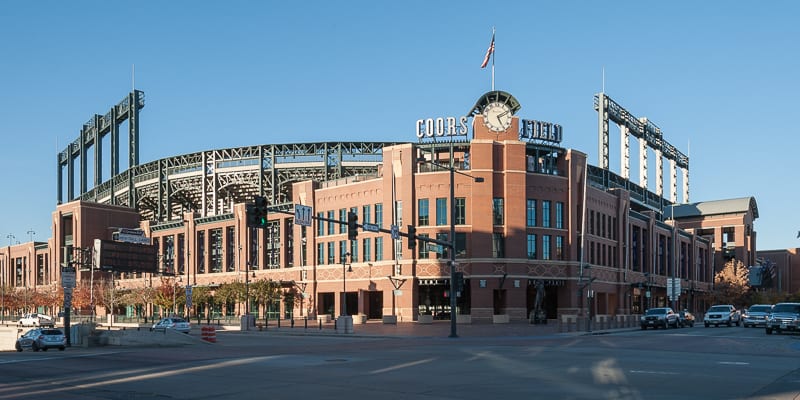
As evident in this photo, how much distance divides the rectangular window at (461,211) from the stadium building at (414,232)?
113 millimetres

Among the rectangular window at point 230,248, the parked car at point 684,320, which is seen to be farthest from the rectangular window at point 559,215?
the rectangular window at point 230,248

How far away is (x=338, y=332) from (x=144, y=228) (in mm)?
68732

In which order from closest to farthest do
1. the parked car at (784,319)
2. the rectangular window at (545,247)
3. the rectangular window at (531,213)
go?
the parked car at (784,319) < the rectangular window at (531,213) < the rectangular window at (545,247)

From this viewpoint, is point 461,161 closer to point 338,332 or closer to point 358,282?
point 358,282

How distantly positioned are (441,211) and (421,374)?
53848mm

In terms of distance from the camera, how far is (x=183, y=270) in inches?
4432

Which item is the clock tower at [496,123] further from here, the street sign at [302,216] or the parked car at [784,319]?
the street sign at [302,216]

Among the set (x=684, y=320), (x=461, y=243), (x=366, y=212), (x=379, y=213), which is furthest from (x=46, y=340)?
(x=684, y=320)

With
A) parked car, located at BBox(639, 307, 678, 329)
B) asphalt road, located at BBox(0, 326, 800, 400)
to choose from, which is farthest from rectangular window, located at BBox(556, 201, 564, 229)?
asphalt road, located at BBox(0, 326, 800, 400)

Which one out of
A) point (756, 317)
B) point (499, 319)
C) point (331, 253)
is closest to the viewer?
point (756, 317)

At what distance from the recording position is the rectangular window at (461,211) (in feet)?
255

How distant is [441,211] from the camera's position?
256ft

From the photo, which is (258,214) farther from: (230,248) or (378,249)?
(230,248)

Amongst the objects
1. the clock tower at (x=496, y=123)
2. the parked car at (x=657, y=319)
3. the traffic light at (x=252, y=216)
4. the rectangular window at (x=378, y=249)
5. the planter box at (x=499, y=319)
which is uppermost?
the clock tower at (x=496, y=123)
